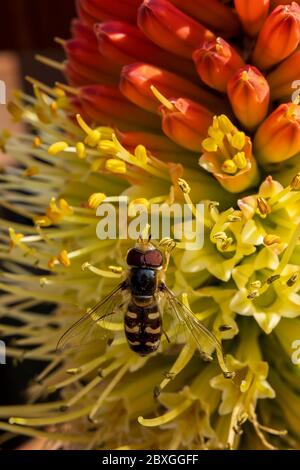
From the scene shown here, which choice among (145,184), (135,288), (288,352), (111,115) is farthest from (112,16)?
(288,352)

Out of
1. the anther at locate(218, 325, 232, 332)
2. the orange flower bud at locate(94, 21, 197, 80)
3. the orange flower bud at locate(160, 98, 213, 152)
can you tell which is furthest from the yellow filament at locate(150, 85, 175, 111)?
the anther at locate(218, 325, 232, 332)

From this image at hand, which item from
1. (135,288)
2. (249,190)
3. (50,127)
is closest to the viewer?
(135,288)

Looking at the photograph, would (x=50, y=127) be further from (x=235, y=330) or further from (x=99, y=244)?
(x=235, y=330)

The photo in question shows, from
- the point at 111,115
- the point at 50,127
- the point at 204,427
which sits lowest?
the point at 204,427

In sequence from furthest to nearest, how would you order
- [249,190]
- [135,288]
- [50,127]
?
1. [50,127]
2. [249,190]
3. [135,288]

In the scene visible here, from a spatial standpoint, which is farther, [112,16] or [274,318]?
[112,16]

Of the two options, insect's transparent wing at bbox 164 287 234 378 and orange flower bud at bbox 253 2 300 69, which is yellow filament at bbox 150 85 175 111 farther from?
insect's transparent wing at bbox 164 287 234 378

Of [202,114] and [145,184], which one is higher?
[202,114]

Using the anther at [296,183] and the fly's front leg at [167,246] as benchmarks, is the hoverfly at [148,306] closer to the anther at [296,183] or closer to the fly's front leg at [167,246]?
the fly's front leg at [167,246]
